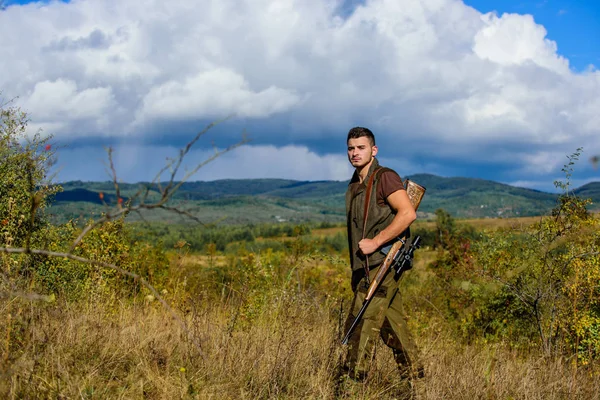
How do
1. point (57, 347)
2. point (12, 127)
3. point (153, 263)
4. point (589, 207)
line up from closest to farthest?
point (57, 347) < point (589, 207) < point (12, 127) < point (153, 263)

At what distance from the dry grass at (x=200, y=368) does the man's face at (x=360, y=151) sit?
1578 millimetres

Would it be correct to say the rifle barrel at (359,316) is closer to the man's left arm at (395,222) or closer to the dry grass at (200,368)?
the dry grass at (200,368)

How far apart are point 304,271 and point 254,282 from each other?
5.53 m

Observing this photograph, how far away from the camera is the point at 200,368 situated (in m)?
4.27

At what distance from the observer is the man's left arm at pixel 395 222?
4.55 m

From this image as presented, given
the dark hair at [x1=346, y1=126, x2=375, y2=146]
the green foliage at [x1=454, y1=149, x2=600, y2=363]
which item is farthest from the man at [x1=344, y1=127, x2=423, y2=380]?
the green foliage at [x1=454, y1=149, x2=600, y2=363]

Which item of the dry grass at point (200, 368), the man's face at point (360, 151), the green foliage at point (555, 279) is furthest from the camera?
the green foliage at point (555, 279)

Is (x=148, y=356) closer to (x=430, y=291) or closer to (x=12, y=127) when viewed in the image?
(x=12, y=127)

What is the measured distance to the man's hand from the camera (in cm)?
460

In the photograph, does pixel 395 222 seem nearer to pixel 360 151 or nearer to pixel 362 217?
pixel 362 217

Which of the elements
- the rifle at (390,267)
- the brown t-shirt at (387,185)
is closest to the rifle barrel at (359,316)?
the rifle at (390,267)

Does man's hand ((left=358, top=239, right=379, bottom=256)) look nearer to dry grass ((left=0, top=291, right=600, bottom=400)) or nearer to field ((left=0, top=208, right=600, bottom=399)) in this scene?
field ((left=0, top=208, right=600, bottom=399))

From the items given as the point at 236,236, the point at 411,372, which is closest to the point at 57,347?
the point at 411,372

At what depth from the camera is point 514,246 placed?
9.14 m
